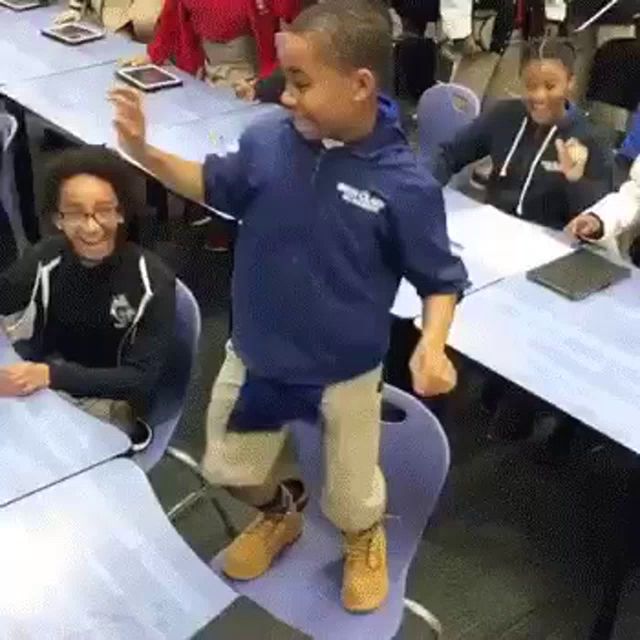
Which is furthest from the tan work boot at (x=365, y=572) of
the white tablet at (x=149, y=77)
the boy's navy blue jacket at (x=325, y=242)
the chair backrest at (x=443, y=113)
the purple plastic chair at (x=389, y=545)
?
Result: the white tablet at (x=149, y=77)

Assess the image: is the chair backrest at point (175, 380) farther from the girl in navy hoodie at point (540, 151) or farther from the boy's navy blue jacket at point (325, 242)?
the girl in navy hoodie at point (540, 151)

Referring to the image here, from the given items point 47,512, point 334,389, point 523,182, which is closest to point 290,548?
point 334,389

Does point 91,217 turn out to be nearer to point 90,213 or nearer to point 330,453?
point 90,213

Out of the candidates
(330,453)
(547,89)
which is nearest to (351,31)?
(330,453)

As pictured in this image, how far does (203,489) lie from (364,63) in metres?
1.27

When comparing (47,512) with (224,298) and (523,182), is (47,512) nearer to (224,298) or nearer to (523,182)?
(523,182)

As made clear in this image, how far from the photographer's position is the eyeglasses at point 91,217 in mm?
2355

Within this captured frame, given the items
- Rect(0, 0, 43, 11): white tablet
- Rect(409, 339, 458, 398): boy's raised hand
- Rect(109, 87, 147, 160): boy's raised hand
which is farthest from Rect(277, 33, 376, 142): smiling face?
Rect(0, 0, 43, 11): white tablet

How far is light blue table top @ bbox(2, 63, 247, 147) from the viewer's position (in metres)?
3.42

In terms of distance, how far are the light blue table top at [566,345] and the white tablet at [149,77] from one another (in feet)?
5.11

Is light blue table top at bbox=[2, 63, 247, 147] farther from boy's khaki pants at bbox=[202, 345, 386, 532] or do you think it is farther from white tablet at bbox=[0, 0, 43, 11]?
boy's khaki pants at bbox=[202, 345, 386, 532]

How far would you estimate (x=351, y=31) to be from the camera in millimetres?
1748

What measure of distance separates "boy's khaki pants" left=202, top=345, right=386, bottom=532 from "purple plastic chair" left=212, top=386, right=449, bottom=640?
46 mm

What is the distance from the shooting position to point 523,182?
3.16 meters
